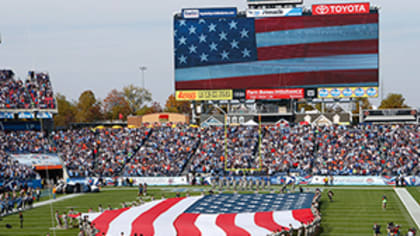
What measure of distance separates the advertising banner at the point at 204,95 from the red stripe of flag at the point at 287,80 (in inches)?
14.8

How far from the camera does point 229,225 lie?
27359 millimetres

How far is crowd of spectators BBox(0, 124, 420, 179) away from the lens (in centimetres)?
4675

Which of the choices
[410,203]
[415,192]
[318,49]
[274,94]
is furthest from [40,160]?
[410,203]

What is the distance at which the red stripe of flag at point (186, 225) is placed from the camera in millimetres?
26188

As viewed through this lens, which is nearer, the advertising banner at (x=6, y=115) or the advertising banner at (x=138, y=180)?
the advertising banner at (x=138, y=180)

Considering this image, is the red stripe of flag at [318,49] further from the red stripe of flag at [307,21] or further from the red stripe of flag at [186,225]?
the red stripe of flag at [186,225]

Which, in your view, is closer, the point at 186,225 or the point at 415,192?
the point at 186,225

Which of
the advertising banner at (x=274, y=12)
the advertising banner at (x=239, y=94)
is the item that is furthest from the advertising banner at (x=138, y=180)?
the advertising banner at (x=274, y=12)

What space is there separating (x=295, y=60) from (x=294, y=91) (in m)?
2.83

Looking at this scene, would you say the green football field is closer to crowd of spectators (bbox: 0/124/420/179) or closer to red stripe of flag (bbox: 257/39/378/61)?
crowd of spectators (bbox: 0/124/420/179)

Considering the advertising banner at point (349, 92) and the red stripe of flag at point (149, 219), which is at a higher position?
the advertising banner at point (349, 92)

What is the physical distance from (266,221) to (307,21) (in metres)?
27.4

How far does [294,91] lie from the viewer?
5144 cm

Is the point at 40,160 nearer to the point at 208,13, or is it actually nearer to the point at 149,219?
the point at 208,13
